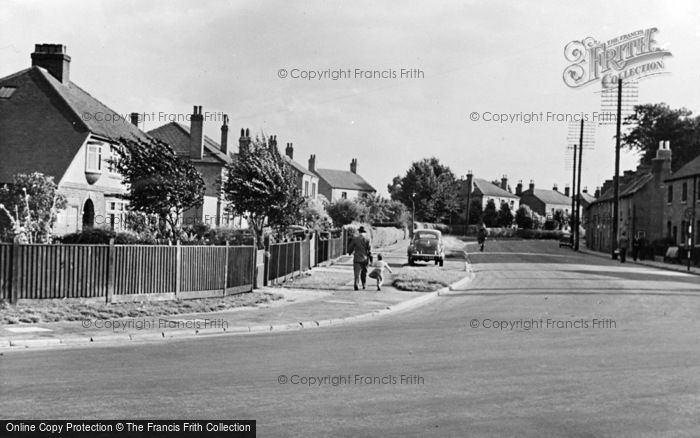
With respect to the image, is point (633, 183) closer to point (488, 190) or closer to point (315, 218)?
point (315, 218)

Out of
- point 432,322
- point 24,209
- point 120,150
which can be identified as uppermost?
point 120,150

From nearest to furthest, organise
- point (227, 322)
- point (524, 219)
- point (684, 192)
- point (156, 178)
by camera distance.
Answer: point (227, 322), point (156, 178), point (684, 192), point (524, 219)

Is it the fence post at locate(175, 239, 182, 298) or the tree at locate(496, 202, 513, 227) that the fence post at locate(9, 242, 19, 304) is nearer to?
the fence post at locate(175, 239, 182, 298)

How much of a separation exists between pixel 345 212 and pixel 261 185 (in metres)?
38.8

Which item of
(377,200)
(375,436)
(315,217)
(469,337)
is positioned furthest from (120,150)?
(377,200)

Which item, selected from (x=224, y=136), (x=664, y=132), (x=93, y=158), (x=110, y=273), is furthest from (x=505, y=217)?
(x=110, y=273)

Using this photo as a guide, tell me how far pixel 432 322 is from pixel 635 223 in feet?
169

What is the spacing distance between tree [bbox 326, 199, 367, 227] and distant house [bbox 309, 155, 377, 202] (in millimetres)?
42518

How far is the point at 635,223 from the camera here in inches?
2431

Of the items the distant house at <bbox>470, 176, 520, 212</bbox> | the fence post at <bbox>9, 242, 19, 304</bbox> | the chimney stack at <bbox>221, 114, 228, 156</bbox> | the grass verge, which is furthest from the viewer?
the distant house at <bbox>470, 176, 520, 212</bbox>

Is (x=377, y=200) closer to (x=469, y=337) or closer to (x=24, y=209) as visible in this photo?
(x=24, y=209)

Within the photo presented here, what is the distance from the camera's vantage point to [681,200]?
5356 cm

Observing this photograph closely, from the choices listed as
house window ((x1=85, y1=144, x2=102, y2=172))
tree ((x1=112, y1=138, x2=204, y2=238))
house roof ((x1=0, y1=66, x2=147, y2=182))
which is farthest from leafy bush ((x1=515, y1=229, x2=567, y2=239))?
tree ((x1=112, y1=138, x2=204, y2=238))

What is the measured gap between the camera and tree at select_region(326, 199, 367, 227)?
62.9 metres
